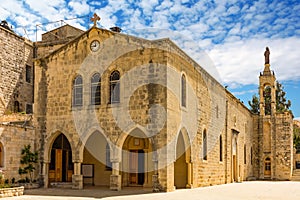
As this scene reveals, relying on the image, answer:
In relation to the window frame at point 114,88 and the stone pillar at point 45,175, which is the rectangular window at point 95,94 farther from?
the stone pillar at point 45,175

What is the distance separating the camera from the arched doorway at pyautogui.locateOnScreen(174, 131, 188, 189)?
64.5 feet

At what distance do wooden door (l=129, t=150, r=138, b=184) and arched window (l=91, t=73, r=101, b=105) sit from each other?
408 cm

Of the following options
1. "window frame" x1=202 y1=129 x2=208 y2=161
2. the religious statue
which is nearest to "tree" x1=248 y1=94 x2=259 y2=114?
the religious statue

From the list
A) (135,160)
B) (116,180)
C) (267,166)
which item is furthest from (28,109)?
(267,166)

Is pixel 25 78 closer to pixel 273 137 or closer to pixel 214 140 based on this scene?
pixel 214 140

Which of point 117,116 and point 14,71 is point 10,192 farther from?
point 14,71

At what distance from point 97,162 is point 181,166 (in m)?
4.82

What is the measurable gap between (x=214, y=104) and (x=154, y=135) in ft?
29.8

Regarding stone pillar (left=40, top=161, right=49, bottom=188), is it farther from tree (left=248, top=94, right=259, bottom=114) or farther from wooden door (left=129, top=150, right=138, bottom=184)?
tree (left=248, top=94, right=259, bottom=114)

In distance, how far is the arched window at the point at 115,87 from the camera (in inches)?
696

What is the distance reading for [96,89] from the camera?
18297 millimetres

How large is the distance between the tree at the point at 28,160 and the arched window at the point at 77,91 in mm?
3078

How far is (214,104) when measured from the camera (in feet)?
80.3

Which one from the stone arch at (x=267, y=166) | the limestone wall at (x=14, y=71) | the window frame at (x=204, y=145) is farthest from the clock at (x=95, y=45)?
the stone arch at (x=267, y=166)
